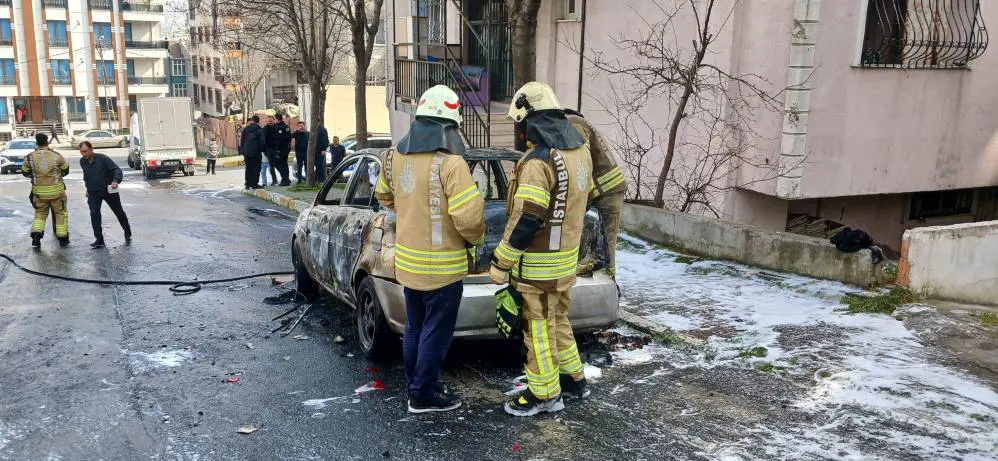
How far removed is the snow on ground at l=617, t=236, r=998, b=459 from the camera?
435cm

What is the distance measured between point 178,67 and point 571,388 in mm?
70840

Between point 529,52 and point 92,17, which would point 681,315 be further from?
point 92,17

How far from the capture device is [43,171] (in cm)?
1128

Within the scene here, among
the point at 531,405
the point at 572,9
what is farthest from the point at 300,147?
the point at 531,405

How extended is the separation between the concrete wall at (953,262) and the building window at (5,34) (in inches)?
2698

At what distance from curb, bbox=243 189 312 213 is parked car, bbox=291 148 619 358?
29.1 ft

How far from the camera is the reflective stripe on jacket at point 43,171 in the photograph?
11234 mm

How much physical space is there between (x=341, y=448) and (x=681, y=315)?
3477 millimetres

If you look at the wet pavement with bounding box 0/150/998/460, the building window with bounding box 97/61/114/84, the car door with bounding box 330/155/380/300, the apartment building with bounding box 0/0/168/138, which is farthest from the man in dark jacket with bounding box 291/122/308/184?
the building window with bounding box 97/61/114/84

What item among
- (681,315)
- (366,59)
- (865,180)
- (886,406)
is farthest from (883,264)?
(366,59)

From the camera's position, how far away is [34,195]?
37.4 feet

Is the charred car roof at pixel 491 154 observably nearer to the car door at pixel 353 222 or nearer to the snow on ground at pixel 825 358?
the car door at pixel 353 222

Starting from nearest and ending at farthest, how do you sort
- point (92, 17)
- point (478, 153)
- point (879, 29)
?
1. point (478, 153)
2. point (879, 29)
3. point (92, 17)

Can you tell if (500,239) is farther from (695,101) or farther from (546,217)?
(695,101)
